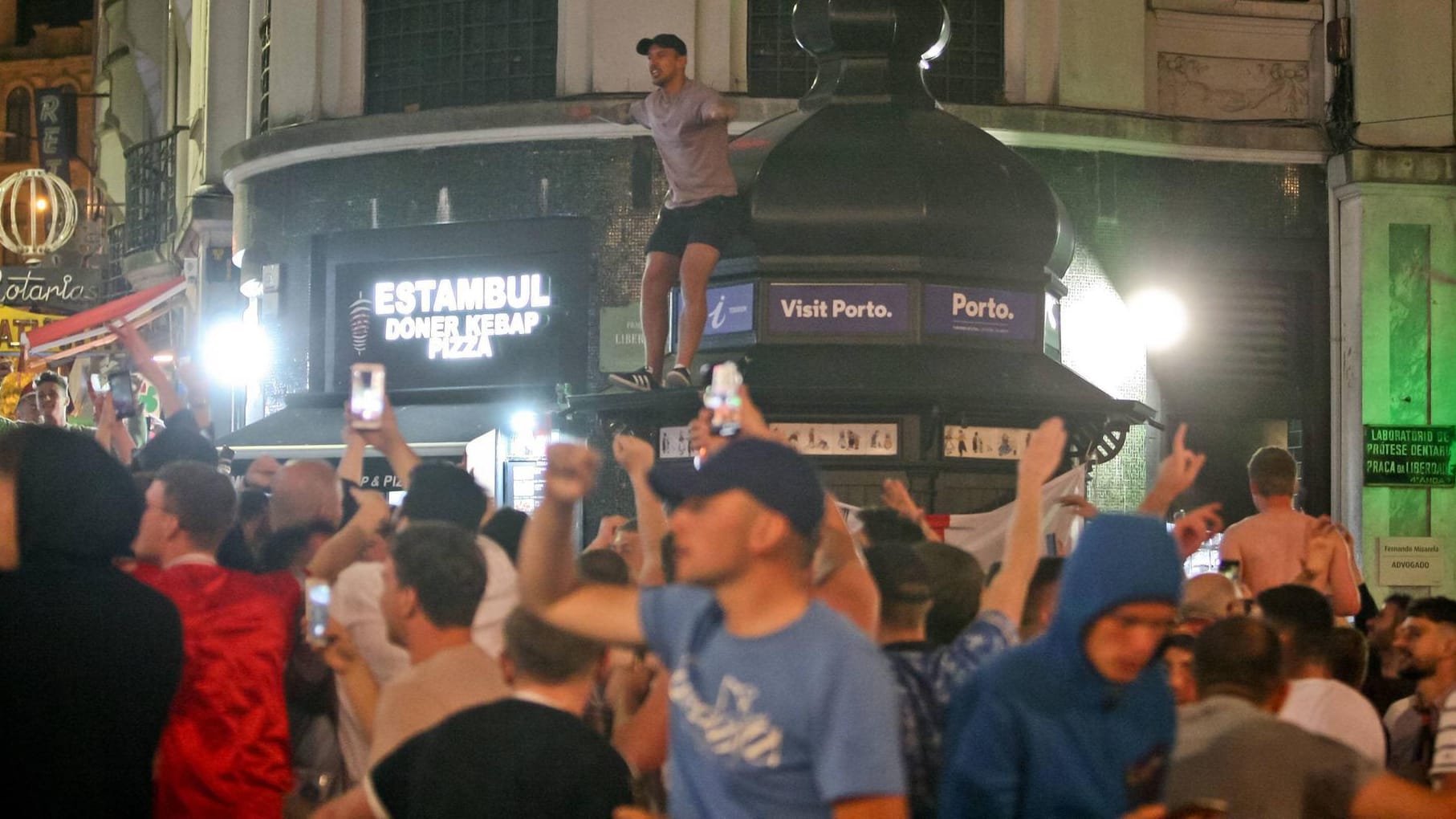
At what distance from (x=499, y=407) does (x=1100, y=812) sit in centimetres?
1482

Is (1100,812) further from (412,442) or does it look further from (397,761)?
(412,442)

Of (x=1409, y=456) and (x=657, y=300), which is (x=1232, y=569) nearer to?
(x=657, y=300)

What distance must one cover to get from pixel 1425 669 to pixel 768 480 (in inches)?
156

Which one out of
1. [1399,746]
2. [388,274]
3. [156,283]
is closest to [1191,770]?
[1399,746]

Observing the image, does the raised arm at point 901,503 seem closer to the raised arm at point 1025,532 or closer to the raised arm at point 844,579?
the raised arm at point 1025,532

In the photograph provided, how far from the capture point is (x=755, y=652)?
392 cm

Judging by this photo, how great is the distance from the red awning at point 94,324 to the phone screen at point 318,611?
18517 mm

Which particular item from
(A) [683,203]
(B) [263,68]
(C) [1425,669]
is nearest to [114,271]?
(B) [263,68]

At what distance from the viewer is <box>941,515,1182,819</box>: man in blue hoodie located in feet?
13.3

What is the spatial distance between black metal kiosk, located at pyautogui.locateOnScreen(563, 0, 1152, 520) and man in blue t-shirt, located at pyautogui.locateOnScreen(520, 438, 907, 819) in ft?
27.4

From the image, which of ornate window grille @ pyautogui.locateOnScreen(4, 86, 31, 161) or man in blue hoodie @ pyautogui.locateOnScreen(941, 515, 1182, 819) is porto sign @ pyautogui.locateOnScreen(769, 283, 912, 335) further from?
ornate window grille @ pyautogui.locateOnScreen(4, 86, 31, 161)

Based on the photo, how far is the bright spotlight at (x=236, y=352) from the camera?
20828 millimetres

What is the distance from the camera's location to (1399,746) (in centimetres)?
739

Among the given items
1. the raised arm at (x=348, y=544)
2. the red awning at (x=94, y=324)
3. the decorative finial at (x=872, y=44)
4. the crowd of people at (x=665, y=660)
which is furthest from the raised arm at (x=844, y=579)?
the red awning at (x=94, y=324)
